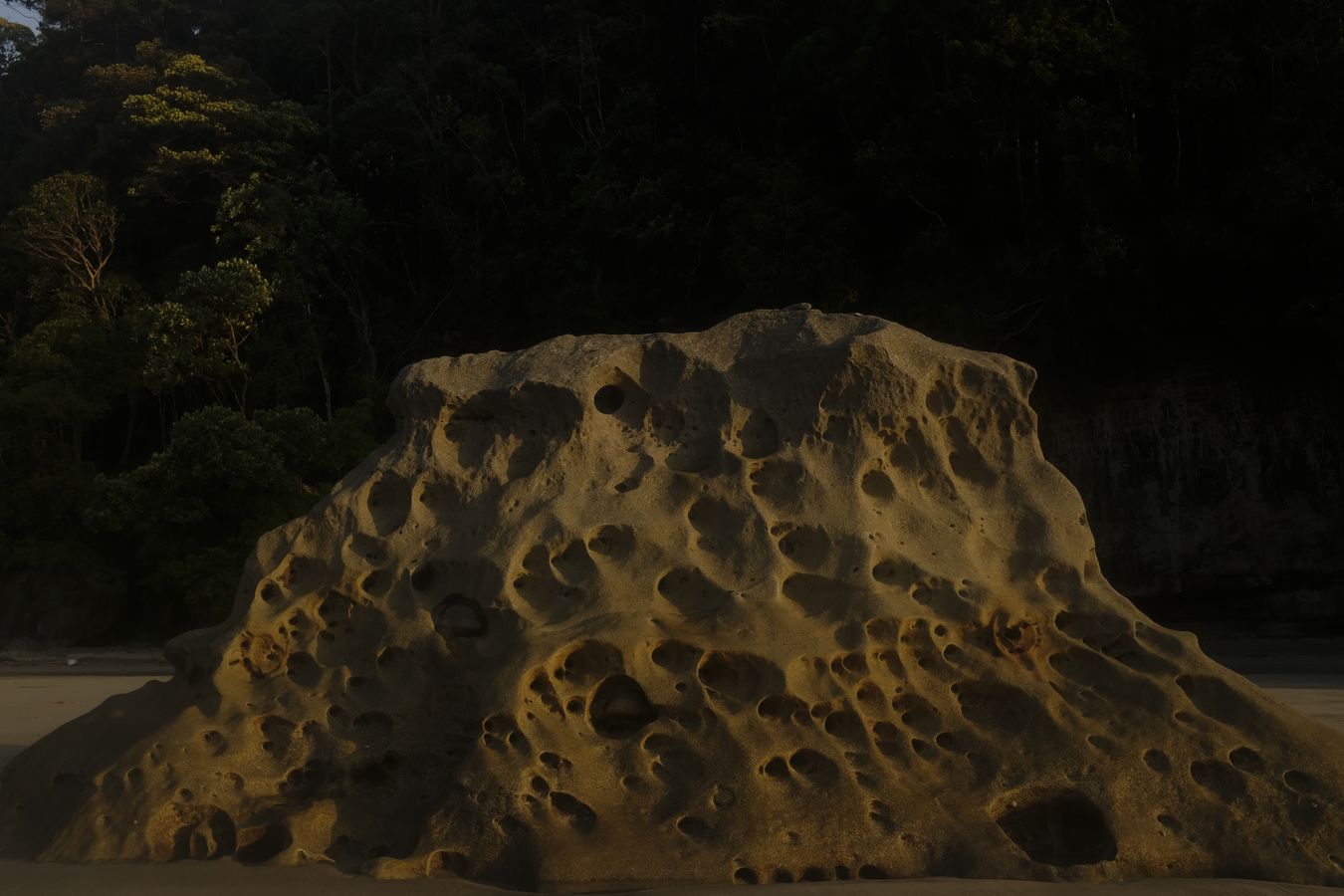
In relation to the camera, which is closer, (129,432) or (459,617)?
(459,617)

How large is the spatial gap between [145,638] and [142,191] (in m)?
10.4

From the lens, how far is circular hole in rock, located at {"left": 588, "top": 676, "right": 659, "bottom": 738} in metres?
6.35

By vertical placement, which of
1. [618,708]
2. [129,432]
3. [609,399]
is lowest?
[129,432]

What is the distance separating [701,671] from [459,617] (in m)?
1.40

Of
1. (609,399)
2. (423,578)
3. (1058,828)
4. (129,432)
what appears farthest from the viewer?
(129,432)

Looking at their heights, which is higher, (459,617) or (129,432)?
(459,617)

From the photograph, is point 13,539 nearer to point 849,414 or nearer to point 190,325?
point 190,325

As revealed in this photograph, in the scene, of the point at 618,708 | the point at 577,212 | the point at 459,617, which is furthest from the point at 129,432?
the point at 618,708

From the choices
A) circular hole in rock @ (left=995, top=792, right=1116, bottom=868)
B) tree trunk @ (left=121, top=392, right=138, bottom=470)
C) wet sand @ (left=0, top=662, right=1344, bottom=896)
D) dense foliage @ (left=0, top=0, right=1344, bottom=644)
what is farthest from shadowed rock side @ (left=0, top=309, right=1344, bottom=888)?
tree trunk @ (left=121, top=392, right=138, bottom=470)

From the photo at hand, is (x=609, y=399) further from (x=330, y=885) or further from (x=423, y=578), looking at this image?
(x=330, y=885)

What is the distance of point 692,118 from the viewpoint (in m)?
27.1

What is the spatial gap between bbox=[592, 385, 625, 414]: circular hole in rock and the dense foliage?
14.3m

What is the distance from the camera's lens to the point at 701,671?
6.35 metres

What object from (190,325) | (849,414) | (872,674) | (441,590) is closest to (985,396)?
(849,414)
